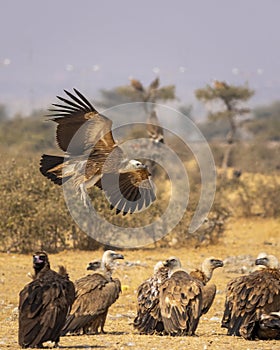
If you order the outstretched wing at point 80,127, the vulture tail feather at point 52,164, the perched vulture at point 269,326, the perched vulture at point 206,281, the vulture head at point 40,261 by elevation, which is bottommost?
the perched vulture at point 269,326

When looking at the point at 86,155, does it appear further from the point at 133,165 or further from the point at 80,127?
the point at 133,165

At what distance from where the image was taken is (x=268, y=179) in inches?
942

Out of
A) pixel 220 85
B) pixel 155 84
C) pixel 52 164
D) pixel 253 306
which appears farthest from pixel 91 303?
pixel 220 85

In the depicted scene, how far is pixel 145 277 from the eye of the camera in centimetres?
1421

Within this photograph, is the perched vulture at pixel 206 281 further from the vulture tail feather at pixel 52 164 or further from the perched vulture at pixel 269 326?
the vulture tail feather at pixel 52 164

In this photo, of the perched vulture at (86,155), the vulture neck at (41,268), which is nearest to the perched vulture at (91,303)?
the vulture neck at (41,268)

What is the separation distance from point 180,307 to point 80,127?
10.5 feet

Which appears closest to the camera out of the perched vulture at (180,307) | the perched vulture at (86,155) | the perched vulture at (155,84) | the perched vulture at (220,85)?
the perched vulture at (180,307)

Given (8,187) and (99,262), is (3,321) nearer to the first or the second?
(99,262)

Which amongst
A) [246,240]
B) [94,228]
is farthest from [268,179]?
[94,228]

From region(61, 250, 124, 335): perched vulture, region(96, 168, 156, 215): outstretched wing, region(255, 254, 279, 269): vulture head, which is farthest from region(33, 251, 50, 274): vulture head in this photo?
region(96, 168, 156, 215): outstretched wing

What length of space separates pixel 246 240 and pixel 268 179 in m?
4.43

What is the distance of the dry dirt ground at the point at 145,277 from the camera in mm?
8344

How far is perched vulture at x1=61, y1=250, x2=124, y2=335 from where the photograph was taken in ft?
29.9
